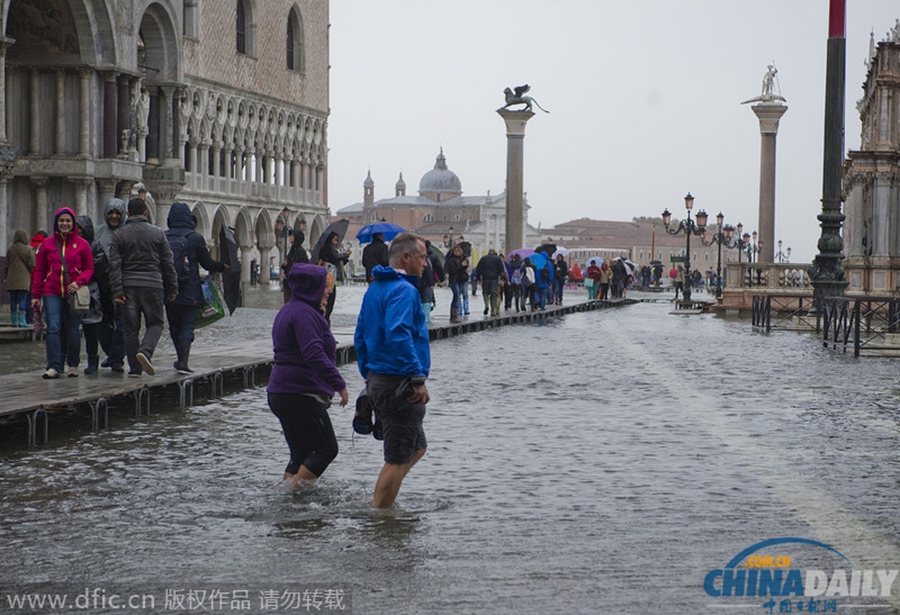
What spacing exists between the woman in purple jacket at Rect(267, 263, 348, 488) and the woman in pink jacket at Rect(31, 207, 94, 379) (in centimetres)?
497

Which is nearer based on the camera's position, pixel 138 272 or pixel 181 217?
pixel 138 272

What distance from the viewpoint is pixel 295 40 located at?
7306cm

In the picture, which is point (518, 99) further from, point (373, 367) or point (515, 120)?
point (373, 367)

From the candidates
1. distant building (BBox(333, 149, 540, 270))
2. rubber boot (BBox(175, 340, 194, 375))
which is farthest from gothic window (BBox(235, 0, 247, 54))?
distant building (BBox(333, 149, 540, 270))

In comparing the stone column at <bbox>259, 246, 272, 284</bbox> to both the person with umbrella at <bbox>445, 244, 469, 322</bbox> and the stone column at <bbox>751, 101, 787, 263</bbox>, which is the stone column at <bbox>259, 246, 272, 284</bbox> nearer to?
the stone column at <bbox>751, 101, 787, 263</bbox>

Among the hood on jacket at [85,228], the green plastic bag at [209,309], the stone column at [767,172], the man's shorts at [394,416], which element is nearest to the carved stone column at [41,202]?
the green plastic bag at [209,309]

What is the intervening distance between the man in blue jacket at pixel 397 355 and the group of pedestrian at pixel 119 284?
16.8ft

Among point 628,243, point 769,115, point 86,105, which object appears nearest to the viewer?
point 86,105

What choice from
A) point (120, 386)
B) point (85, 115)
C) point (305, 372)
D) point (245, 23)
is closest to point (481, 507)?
point (305, 372)

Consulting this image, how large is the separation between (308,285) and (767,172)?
4014cm

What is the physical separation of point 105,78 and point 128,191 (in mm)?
2410

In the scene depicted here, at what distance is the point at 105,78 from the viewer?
2711 cm

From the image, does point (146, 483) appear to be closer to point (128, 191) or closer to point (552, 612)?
point (552, 612)

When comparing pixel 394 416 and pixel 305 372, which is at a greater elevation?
pixel 305 372
